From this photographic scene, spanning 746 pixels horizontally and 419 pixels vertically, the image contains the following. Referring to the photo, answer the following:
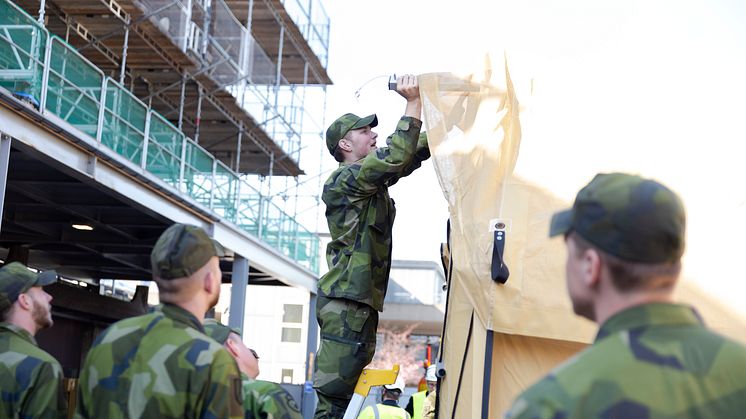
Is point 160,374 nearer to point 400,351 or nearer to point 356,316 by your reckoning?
point 356,316

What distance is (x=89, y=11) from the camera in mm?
18766

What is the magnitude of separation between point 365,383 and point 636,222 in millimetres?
3461

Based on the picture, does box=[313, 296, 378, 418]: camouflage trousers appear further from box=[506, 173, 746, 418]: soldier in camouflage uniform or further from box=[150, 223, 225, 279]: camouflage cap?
box=[506, 173, 746, 418]: soldier in camouflage uniform

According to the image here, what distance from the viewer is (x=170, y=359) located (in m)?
2.90

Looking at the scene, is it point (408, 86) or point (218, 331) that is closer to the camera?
point (218, 331)

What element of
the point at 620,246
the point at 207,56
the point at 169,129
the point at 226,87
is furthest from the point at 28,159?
the point at 620,246

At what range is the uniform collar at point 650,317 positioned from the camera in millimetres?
1894

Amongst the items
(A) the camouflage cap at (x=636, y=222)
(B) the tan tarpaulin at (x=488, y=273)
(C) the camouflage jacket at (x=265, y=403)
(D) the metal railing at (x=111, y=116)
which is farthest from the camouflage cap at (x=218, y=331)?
(D) the metal railing at (x=111, y=116)


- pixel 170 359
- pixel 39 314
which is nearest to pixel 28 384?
pixel 39 314

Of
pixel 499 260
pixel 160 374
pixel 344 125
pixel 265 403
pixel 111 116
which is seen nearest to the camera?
pixel 160 374

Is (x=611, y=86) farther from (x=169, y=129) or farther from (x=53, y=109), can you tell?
(x=169, y=129)

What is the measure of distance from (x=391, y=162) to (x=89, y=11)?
600 inches

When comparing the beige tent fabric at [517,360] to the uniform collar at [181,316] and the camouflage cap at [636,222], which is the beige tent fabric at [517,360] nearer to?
the uniform collar at [181,316]

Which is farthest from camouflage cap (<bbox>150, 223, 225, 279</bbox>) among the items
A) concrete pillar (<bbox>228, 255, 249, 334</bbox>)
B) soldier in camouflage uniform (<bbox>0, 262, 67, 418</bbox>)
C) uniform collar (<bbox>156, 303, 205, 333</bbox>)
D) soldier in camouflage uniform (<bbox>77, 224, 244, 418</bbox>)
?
concrete pillar (<bbox>228, 255, 249, 334</bbox>)
